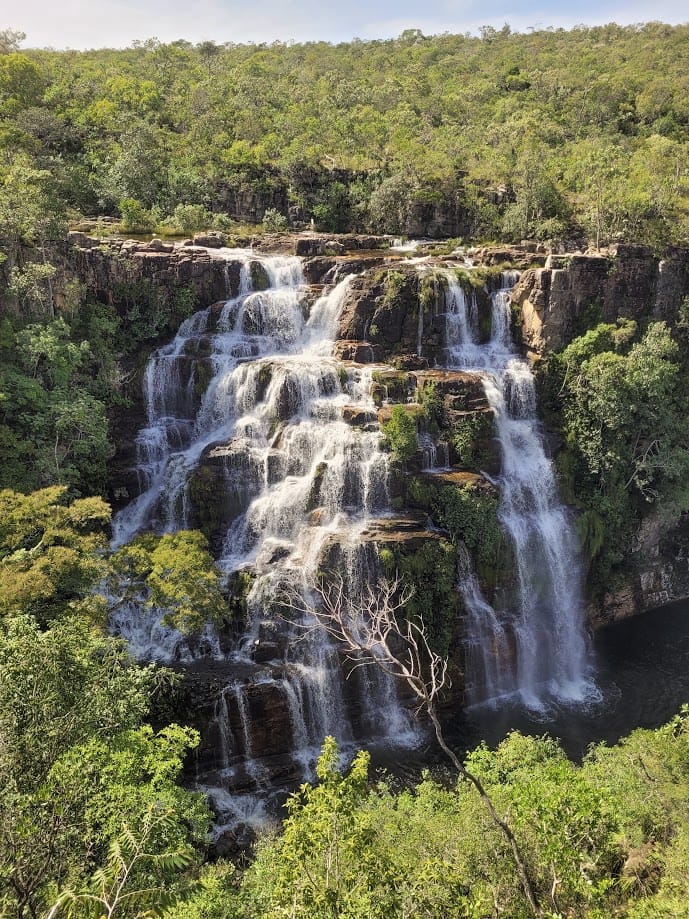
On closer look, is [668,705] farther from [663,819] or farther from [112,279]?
[112,279]

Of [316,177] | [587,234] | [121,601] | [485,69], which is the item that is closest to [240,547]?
[121,601]

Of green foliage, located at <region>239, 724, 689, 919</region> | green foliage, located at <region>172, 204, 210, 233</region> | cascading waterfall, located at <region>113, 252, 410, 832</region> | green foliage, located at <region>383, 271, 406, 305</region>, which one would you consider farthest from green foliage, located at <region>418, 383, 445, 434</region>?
green foliage, located at <region>172, 204, 210, 233</region>

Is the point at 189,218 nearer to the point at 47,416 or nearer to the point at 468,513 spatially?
the point at 47,416

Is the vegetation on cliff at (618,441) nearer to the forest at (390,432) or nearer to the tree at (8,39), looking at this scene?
the forest at (390,432)

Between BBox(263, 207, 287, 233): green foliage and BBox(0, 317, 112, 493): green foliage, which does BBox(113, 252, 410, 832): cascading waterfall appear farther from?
BBox(263, 207, 287, 233): green foliage

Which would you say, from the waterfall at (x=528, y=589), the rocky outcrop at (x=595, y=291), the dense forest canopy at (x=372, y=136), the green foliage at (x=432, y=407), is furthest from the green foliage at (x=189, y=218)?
the green foliage at (x=432, y=407)

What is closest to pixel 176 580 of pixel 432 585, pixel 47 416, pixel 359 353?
pixel 432 585
